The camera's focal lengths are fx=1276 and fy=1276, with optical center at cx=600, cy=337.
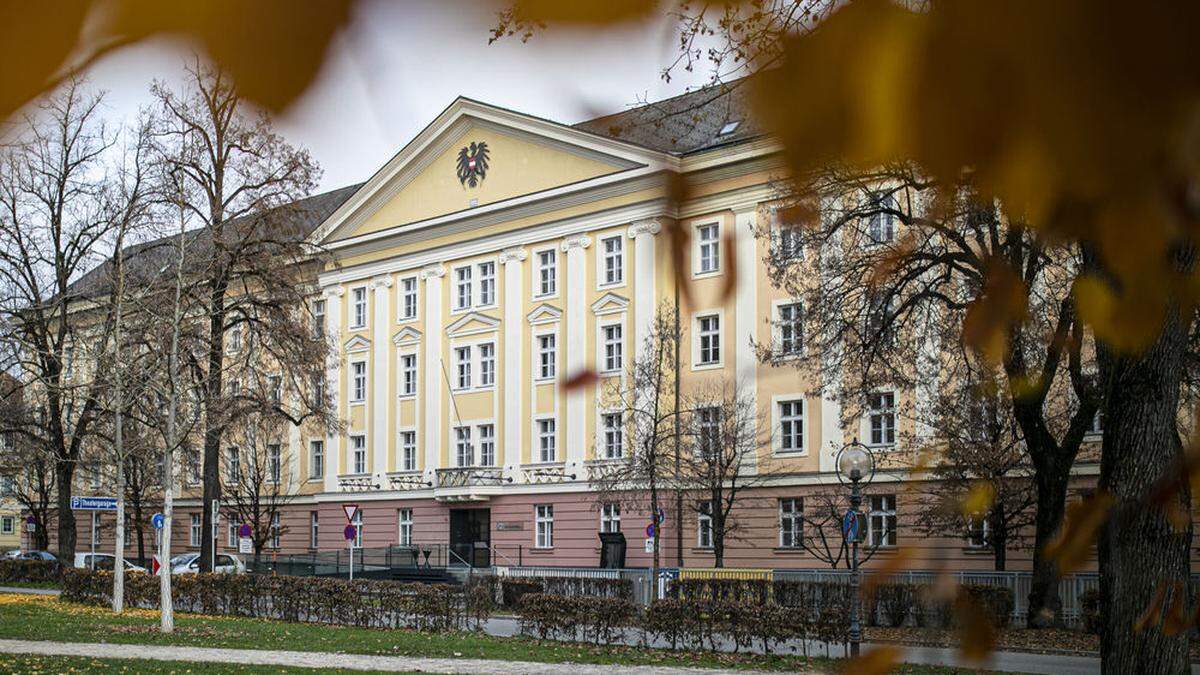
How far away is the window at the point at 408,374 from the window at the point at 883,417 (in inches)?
250

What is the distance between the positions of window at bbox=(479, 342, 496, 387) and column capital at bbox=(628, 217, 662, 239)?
64.4 inches

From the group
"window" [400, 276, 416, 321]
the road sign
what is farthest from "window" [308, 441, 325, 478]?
"window" [400, 276, 416, 321]

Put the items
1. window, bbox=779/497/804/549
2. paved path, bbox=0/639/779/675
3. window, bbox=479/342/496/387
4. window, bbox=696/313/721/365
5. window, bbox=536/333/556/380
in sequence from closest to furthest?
window, bbox=696/313/721/365, window, bbox=536/333/556/380, window, bbox=479/342/496/387, paved path, bbox=0/639/779/675, window, bbox=779/497/804/549

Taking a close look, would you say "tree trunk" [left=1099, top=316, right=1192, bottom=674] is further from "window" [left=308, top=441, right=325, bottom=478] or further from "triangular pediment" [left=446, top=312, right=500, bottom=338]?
"window" [left=308, top=441, right=325, bottom=478]

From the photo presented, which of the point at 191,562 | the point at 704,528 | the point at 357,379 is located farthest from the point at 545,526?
the point at 357,379

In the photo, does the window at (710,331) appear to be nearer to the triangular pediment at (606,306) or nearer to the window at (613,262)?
the window at (613,262)

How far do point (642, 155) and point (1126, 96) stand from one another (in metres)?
0.71

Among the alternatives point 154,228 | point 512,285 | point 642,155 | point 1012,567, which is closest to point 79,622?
point 154,228

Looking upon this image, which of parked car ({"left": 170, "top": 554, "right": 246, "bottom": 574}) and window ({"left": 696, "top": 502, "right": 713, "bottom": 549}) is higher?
window ({"left": 696, "top": 502, "right": 713, "bottom": 549})

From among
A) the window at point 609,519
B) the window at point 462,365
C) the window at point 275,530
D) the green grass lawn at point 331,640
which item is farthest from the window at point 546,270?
the window at point 275,530

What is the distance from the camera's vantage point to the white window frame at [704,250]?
4.51 feet

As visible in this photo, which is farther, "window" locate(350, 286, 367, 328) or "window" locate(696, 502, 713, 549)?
"window" locate(696, 502, 713, 549)

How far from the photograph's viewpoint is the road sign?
3139 centimetres

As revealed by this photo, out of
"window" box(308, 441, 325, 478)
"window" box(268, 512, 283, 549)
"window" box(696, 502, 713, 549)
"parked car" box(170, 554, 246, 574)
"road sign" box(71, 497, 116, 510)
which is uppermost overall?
"window" box(308, 441, 325, 478)
